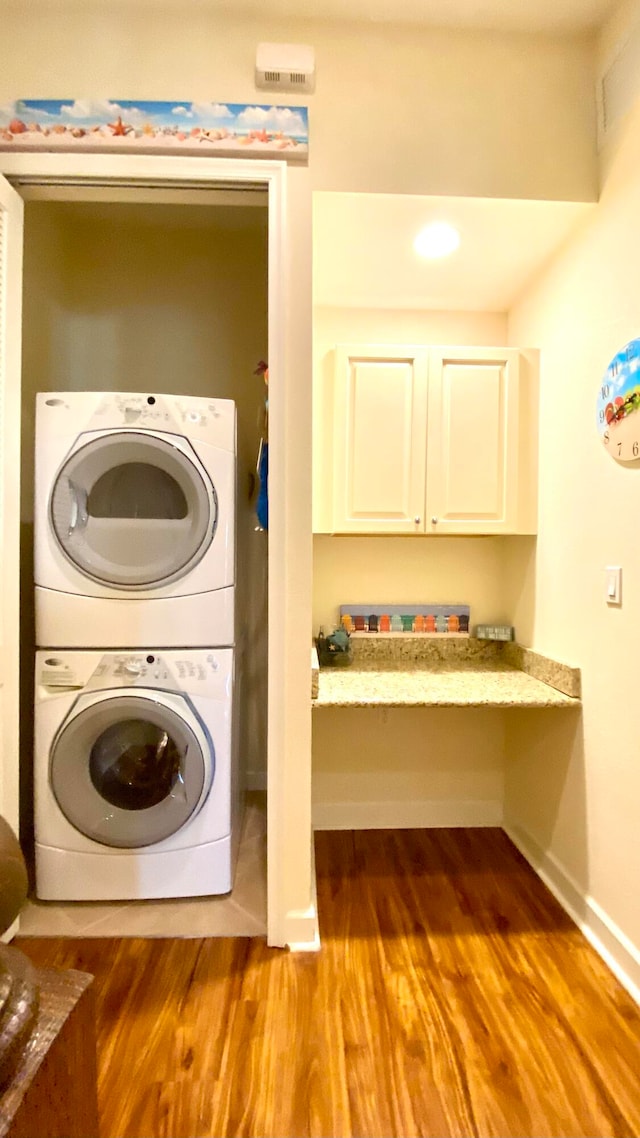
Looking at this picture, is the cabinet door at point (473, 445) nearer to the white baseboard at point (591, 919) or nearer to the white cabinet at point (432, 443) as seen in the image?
the white cabinet at point (432, 443)

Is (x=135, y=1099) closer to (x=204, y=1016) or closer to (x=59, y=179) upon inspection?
(x=204, y=1016)

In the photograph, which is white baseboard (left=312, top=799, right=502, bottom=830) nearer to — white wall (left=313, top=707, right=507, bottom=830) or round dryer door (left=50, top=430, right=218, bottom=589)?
white wall (left=313, top=707, right=507, bottom=830)

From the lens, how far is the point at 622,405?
1.61 m

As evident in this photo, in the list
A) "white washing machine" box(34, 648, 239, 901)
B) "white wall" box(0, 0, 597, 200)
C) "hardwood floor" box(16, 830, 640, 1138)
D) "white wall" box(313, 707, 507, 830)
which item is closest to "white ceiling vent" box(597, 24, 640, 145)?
"white wall" box(0, 0, 597, 200)

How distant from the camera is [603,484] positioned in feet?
5.68

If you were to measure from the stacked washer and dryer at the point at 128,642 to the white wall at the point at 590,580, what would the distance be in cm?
→ 119

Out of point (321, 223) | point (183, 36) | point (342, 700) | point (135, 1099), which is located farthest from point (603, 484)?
point (135, 1099)

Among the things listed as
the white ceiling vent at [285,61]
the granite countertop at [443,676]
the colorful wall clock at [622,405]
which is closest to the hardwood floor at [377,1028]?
the granite countertop at [443,676]

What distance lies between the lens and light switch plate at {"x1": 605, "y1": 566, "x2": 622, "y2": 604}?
1.64 metres

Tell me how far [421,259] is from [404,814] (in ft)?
7.64

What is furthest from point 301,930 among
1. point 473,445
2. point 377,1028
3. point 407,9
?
point 407,9

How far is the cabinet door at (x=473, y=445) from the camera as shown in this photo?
2.18m

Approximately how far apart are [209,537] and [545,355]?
1.48 meters

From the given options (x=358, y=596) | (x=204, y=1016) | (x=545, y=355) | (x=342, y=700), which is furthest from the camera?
(x=358, y=596)
